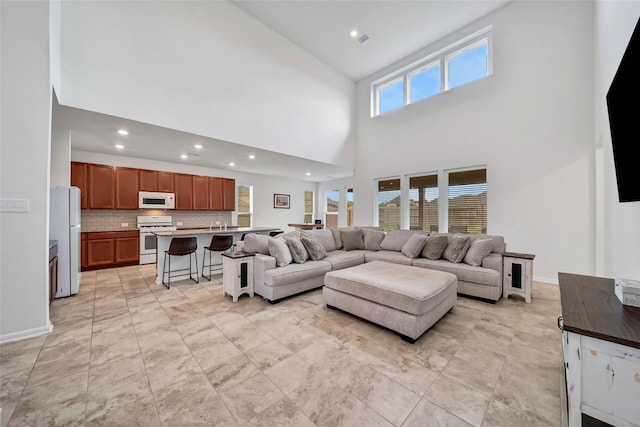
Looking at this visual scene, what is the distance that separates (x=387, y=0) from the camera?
4.20 meters

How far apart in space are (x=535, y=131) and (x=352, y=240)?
376cm

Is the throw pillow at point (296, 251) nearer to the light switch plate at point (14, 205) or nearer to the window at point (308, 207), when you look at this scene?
the light switch plate at point (14, 205)

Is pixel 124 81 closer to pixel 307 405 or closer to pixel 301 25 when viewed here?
pixel 301 25

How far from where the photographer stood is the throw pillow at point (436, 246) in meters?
3.90

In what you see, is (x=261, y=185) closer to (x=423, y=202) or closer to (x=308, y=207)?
(x=308, y=207)

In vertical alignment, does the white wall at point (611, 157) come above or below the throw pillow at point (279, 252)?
above

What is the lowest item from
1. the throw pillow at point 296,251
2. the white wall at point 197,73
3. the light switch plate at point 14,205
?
the throw pillow at point 296,251

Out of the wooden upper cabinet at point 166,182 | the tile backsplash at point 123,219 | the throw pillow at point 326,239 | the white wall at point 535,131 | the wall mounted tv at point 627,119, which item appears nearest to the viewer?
the wall mounted tv at point 627,119

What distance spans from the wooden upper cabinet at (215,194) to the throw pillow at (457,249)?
5.87 metres

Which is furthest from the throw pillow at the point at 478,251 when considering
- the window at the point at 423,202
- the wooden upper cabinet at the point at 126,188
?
the wooden upper cabinet at the point at 126,188

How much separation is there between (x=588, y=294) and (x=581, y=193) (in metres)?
3.29

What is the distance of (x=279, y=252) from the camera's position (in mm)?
3467

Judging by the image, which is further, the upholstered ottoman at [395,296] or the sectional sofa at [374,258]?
the sectional sofa at [374,258]

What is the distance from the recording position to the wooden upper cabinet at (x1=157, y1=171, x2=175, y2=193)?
584 cm
